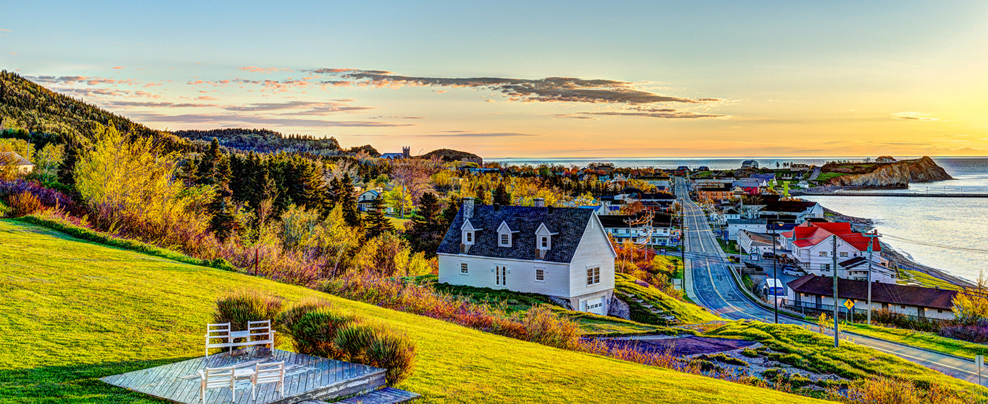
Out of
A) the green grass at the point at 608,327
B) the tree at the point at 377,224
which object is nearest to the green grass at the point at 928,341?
the green grass at the point at 608,327

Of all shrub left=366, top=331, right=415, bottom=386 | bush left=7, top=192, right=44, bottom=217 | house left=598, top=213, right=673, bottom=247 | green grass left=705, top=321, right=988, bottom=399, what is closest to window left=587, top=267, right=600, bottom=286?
green grass left=705, top=321, right=988, bottom=399

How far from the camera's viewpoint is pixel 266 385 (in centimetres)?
1028

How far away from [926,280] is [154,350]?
91.1 meters

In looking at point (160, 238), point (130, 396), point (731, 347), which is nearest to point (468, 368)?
point (130, 396)

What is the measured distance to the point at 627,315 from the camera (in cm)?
4019

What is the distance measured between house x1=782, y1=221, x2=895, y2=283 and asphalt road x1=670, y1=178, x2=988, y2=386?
11.2m

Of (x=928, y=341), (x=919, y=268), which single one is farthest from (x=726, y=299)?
(x=919, y=268)

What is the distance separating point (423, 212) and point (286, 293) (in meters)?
50.2

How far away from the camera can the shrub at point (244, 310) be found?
1318 cm

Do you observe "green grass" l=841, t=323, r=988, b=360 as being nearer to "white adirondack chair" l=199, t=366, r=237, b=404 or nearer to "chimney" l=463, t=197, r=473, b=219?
"chimney" l=463, t=197, r=473, b=219

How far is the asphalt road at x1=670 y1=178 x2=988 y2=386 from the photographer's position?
2873cm

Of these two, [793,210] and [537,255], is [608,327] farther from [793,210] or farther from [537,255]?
Result: [793,210]

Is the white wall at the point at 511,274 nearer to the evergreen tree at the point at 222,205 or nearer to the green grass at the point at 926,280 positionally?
the evergreen tree at the point at 222,205

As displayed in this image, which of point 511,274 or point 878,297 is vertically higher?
point 511,274
